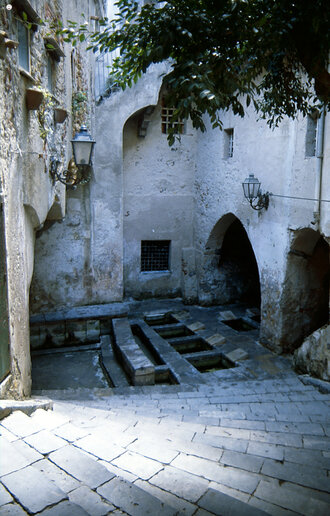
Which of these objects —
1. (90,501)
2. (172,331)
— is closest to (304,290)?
(172,331)

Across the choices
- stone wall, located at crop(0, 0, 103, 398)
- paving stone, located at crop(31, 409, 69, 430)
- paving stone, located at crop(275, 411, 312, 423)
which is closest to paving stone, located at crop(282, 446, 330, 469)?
paving stone, located at crop(275, 411, 312, 423)

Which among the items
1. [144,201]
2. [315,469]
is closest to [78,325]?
[144,201]

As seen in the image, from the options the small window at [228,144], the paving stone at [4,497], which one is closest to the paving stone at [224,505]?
the paving stone at [4,497]

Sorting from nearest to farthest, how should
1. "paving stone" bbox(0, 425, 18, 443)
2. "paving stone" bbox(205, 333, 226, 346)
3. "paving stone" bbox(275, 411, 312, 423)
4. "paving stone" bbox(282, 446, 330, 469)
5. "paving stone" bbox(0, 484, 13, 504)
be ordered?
"paving stone" bbox(0, 484, 13, 504) → "paving stone" bbox(0, 425, 18, 443) → "paving stone" bbox(282, 446, 330, 469) → "paving stone" bbox(275, 411, 312, 423) → "paving stone" bbox(205, 333, 226, 346)

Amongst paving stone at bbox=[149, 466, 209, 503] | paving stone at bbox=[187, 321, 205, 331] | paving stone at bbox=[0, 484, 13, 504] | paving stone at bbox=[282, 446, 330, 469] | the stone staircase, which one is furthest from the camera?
paving stone at bbox=[187, 321, 205, 331]

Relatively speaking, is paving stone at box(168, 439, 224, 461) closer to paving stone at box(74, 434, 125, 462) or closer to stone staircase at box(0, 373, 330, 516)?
stone staircase at box(0, 373, 330, 516)

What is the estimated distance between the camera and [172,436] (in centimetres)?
362

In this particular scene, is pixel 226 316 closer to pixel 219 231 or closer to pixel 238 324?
pixel 238 324

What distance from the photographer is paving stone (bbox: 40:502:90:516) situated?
1.86m

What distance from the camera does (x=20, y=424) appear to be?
10.1 feet

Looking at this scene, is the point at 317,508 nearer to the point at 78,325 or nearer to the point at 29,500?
the point at 29,500

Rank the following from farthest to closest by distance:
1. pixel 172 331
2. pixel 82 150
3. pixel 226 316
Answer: pixel 226 316
pixel 172 331
pixel 82 150

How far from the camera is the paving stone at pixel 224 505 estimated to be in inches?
81.2

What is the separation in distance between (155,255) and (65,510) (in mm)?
10879
